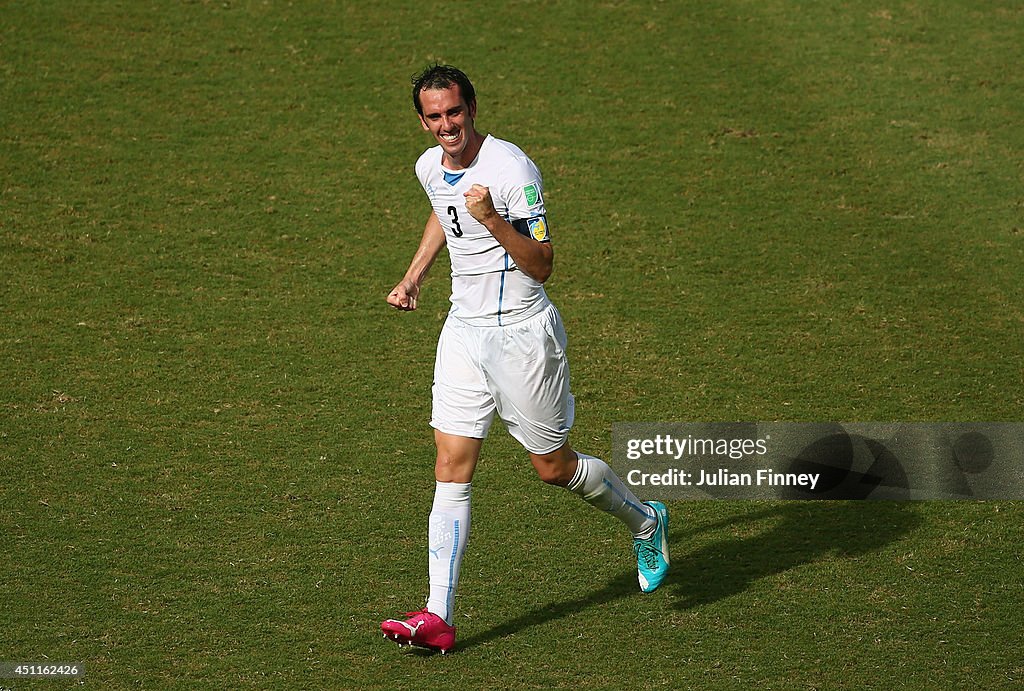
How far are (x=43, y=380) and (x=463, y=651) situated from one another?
3363 millimetres

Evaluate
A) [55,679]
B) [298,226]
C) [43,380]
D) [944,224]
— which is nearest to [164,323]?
[43,380]

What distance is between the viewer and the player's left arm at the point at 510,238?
4711mm

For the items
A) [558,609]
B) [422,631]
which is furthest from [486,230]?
[558,609]

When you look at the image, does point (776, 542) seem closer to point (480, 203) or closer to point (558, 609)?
point (558, 609)

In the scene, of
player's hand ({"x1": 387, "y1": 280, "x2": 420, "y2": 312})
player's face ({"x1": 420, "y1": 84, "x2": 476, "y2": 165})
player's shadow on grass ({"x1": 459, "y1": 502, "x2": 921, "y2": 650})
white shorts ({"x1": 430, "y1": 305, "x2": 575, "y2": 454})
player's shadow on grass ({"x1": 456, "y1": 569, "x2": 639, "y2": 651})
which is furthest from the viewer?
player's shadow on grass ({"x1": 459, "y1": 502, "x2": 921, "y2": 650})

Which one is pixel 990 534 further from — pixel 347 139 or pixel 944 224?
pixel 347 139

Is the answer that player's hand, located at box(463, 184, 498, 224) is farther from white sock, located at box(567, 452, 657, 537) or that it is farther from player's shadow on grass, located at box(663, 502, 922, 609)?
player's shadow on grass, located at box(663, 502, 922, 609)

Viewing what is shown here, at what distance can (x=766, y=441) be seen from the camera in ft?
22.7

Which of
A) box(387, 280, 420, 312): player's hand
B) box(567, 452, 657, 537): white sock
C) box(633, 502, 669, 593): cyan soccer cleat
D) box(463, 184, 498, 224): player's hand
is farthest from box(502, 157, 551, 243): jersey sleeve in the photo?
box(633, 502, 669, 593): cyan soccer cleat

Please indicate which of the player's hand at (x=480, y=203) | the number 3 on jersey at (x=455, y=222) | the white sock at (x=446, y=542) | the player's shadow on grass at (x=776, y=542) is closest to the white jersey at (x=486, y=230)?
the number 3 on jersey at (x=455, y=222)

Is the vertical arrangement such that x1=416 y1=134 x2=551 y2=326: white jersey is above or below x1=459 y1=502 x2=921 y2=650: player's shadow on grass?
above

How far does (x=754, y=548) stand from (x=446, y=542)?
1647 mm

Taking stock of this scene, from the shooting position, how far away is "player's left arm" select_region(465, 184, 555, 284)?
4711 mm

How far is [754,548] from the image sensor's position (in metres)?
6.10
